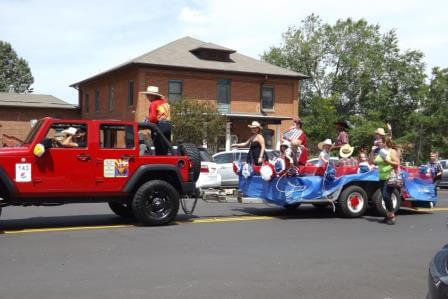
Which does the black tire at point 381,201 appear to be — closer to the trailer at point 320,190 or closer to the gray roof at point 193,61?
the trailer at point 320,190

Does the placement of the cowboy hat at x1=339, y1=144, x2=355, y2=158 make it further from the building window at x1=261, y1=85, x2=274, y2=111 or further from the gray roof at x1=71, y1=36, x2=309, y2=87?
the building window at x1=261, y1=85, x2=274, y2=111

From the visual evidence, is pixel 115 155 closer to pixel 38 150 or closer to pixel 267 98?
pixel 38 150

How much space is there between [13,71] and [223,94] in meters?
49.5

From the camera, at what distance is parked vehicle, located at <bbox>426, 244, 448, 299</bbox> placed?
324 cm

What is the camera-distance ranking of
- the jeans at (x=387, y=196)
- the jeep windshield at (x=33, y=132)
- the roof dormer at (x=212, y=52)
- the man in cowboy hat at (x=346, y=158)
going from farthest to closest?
the roof dormer at (x=212, y=52) → the man in cowboy hat at (x=346, y=158) → the jeans at (x=387, y=196) → the jeep windshield at (x=33, y=132)

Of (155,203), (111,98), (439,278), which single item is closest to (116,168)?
(155,203)

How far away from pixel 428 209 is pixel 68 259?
10.0 metres

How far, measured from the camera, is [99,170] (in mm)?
9586

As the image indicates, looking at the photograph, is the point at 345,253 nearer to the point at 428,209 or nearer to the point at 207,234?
the point at 207,234

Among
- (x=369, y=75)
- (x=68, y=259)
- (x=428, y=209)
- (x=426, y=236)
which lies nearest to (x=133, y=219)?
(x=68, y=259)

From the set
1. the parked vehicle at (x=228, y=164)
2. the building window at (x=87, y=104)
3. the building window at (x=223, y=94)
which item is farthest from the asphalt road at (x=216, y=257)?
the building window at (x=87, y=104)

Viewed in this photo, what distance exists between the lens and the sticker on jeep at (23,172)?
8922 mm

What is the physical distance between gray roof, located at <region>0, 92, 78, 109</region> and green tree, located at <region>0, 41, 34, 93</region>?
28.8 metres

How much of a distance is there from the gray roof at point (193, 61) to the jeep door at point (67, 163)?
25.1m
